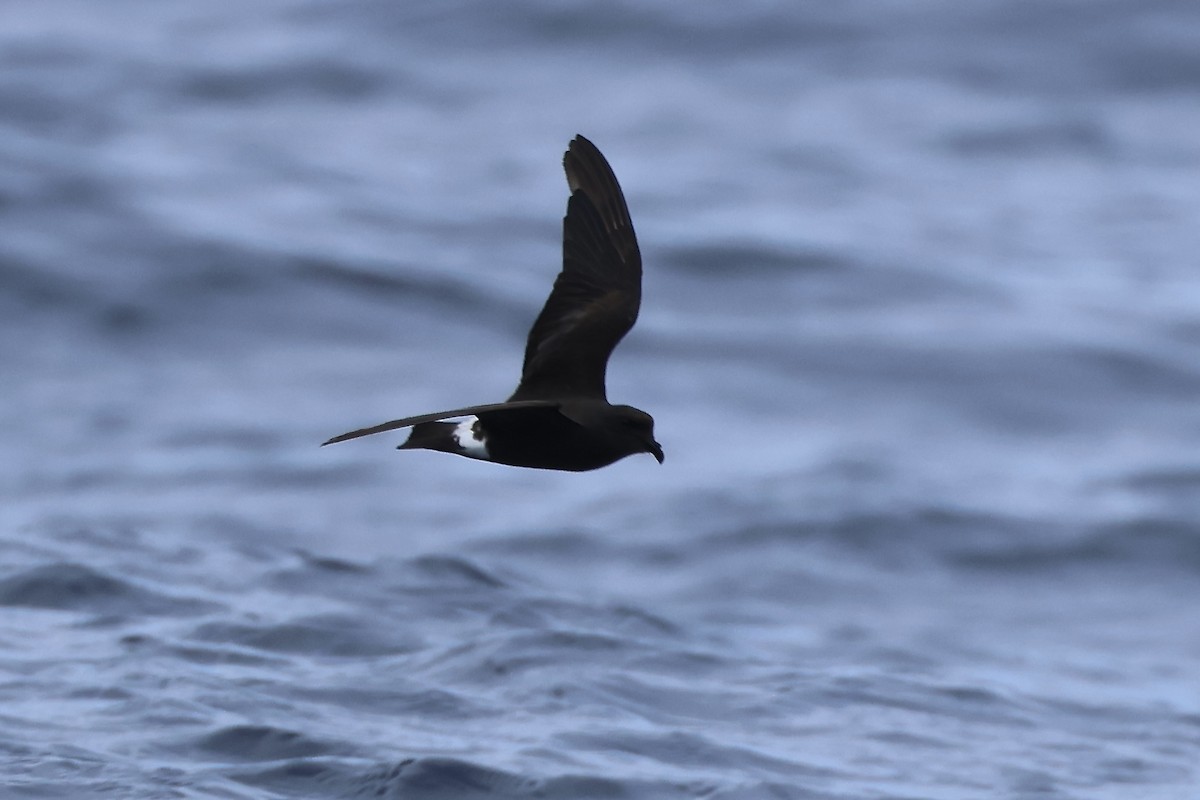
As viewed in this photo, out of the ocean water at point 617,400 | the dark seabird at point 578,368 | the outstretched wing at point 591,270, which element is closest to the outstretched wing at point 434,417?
the dark seabird at point 578,368

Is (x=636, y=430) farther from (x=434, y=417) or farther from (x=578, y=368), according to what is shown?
(x=434, y=417)

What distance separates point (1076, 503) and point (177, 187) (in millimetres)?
7906

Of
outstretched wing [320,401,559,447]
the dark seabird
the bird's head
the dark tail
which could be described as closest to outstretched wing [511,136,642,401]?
the dark seabird

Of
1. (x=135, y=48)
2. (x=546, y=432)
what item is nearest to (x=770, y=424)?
(x=546, y=432)

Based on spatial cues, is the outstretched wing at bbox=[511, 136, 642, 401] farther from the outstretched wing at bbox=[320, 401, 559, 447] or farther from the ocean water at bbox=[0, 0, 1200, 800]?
the ocean water at bbox=[0, 0, 1200, 800]

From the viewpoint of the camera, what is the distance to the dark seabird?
615cm

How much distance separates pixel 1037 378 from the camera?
575 inches

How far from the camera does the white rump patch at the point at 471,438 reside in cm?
629

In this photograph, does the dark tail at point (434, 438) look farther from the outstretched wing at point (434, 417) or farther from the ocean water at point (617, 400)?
the ocean water at point (617, 400)

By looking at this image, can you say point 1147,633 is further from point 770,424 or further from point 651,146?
point 651,146

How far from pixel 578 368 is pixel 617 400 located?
22.6 feet

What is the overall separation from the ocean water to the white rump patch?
1616mm

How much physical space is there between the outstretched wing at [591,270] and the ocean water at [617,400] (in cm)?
177

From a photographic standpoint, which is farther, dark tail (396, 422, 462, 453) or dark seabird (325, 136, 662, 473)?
dark tail (396, 422, 462, 453)
